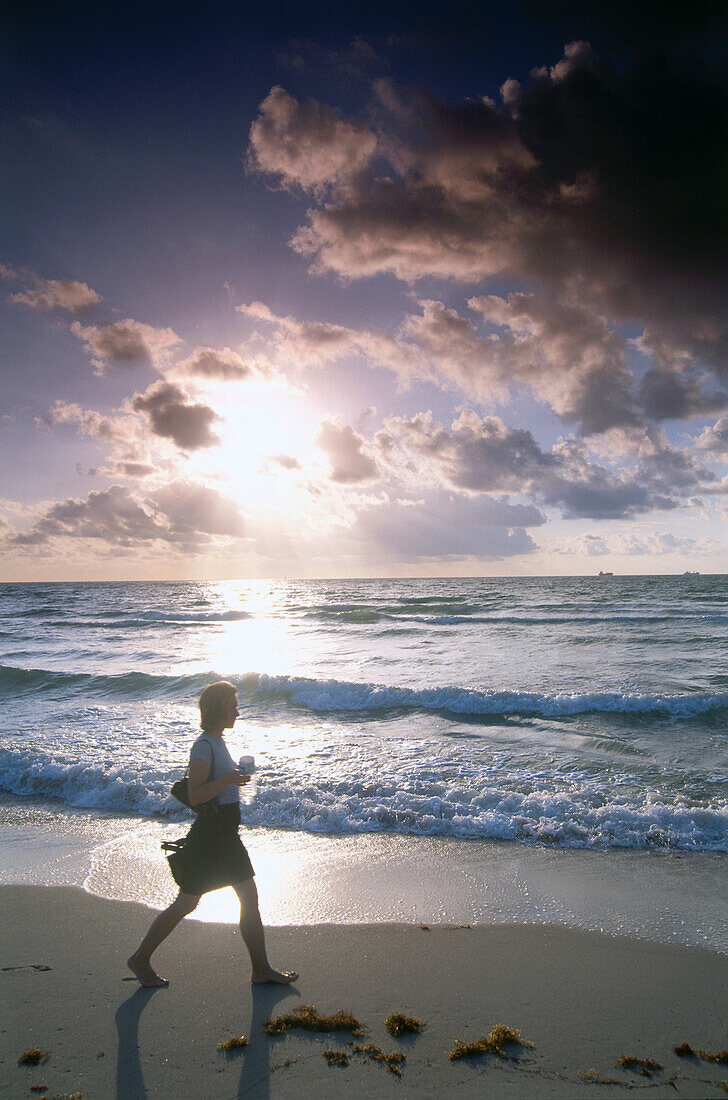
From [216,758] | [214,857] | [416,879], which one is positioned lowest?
[416,879]

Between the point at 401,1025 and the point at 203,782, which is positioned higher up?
the point at 203,782

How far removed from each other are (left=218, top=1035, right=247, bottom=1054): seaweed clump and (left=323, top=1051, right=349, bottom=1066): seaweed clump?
50cm

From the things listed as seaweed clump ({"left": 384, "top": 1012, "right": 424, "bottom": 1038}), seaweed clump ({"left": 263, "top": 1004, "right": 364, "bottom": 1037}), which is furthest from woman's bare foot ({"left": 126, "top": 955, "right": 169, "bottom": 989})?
seaweed clump ({"left": 384, "top": 1012, "right": 424, "bottom": 1038})

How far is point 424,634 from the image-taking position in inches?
1134

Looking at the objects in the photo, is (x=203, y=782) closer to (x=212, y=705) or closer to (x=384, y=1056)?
(x=212, y=705)

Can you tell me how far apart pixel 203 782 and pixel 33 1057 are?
1675 millimetres

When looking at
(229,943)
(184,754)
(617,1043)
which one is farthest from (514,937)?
(184,754)

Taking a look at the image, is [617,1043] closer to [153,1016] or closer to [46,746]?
[153,1016]

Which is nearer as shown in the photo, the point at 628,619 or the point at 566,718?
the point at 566,718

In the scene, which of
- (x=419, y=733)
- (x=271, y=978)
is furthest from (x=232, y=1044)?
(x=419, y=733)

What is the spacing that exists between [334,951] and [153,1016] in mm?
1384

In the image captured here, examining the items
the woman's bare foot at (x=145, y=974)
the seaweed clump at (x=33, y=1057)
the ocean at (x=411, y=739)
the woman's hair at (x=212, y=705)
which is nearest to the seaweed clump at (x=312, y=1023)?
the woman's bare foot at (x=145, y=974)

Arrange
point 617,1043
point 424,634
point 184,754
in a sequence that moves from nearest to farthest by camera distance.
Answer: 1. point 617,1043
2. point 184,754
3. point 424,634

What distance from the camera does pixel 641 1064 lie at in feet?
9.88
